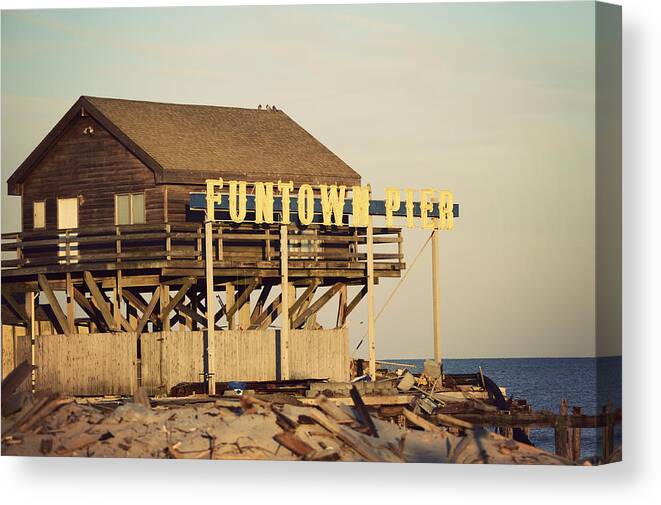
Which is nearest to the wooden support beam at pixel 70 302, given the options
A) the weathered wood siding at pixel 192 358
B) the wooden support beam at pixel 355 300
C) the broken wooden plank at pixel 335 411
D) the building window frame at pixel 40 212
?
the building window frame at pixel 40 212

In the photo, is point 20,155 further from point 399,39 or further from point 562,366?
point 562,366

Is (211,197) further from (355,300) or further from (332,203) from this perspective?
(355,300)

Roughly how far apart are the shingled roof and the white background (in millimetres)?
12345

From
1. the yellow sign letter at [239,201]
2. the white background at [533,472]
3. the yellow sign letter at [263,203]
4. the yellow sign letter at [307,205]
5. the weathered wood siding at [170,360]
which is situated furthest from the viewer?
the yellow sign letter at [307,205]

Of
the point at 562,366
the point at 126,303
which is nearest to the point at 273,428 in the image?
the point at 126,303

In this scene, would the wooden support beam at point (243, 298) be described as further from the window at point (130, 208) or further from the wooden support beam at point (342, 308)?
the window at point (130, 208)

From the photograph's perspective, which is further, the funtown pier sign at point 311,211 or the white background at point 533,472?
the funtown pier sign at point 311,211

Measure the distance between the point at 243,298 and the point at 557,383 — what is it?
246 ft

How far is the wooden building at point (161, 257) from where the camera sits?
61406 millimetres

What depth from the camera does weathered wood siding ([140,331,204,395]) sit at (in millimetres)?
60812

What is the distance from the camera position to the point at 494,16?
55156mm

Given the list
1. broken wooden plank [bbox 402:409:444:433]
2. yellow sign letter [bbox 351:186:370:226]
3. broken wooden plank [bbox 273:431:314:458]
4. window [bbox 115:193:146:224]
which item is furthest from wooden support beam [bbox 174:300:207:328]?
broken wooden plank [bbox 273:431:314:458]

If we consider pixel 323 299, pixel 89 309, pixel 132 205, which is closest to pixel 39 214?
pixel 89 309

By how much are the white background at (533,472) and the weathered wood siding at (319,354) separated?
823 cm
